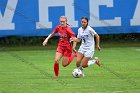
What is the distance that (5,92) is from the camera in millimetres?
12391

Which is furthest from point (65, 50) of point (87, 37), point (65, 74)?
point (65, 74)

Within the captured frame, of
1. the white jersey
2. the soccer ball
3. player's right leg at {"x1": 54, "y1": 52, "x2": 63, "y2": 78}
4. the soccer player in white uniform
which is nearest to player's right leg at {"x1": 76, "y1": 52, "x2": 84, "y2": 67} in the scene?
the soccer player in white uniform

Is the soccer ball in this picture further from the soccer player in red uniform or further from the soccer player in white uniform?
the soccer player in red uniform

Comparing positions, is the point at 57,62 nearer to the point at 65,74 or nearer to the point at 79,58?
the point at 79,58

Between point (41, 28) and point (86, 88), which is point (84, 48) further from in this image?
point (41, 28)

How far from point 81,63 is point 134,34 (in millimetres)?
12975

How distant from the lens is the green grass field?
13.0m

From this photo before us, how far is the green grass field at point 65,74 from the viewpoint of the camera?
12992mm

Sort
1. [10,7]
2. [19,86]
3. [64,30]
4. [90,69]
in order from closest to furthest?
1. [19,86]
2. [64,30]
3. [90,69]
4. [10,7]

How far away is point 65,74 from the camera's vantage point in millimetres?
16375

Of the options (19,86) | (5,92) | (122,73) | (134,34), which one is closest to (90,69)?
(122,73)

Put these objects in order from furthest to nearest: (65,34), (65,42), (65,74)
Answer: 1. (65,74)
2. (65,42)
3. (65,34)

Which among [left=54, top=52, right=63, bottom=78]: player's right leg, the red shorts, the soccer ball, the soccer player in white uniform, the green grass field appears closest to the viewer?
the green grass field

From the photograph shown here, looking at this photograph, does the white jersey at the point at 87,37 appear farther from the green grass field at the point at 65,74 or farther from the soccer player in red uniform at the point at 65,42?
the green grass field at the point at 65,74
